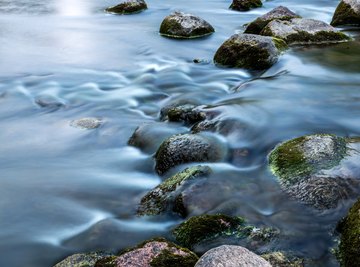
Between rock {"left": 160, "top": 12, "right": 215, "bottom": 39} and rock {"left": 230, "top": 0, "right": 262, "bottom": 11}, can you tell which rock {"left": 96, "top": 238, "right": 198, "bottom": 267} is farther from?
rock {"left": 230, "top": 0, "right": 262, "bottom": 11}

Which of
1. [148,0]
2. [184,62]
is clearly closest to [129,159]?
[184,62]

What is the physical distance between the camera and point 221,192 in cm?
536

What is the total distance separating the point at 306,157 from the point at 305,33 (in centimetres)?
677

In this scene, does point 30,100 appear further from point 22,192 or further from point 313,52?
point 313,52

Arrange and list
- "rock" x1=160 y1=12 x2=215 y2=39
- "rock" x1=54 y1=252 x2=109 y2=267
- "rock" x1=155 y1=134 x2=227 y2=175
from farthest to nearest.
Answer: "rock" x1=160 y1=12 x2=215 y2=39 → "rock" x1=155 y1=134 x2=227 y2=175 → "rock" x1=54 y1=252 x2=109 y2=267

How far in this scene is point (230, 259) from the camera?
341 cm

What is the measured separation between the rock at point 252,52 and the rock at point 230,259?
→ 6.94 metres

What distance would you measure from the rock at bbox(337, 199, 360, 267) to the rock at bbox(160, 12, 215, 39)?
9.54 m

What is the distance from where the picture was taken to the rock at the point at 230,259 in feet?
11.1

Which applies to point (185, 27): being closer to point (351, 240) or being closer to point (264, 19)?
point (264, 19)

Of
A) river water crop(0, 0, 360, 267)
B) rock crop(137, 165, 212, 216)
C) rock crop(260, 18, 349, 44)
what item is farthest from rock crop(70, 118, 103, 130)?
rock crop(260, 18, 349, 44)

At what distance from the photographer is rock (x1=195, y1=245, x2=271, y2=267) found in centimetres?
338

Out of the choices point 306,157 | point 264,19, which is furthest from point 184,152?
point 264,19

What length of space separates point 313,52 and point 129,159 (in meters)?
5.74
